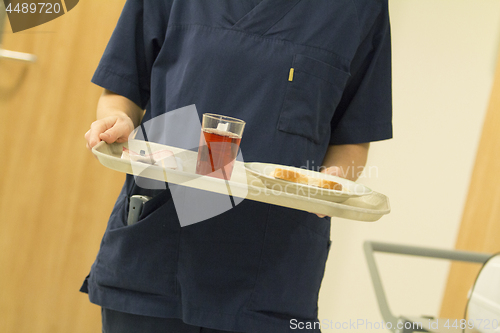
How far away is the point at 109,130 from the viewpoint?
65 cm

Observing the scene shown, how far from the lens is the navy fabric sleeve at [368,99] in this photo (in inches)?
35.3

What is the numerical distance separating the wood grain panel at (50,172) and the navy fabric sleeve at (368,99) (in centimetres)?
98

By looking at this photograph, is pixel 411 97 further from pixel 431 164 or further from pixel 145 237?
pixel 145 237

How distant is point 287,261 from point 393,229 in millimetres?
1637

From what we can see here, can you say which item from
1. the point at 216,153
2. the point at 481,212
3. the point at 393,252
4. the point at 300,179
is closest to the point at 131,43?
the point at 216,153

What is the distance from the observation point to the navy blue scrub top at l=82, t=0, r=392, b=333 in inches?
29.8

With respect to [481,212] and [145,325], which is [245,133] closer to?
[145,325]

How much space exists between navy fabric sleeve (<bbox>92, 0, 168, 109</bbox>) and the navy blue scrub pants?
1.40ft

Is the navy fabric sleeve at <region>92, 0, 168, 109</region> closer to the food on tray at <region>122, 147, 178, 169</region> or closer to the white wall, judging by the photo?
the food on tray at <region>122, 147, 178, 169</region>

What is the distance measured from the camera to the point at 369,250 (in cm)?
105

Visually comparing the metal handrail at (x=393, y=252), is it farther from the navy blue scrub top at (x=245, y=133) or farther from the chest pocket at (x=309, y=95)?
the chest pocket at (x=309, y=95)

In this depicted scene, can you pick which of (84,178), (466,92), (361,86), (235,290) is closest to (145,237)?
(235,290)

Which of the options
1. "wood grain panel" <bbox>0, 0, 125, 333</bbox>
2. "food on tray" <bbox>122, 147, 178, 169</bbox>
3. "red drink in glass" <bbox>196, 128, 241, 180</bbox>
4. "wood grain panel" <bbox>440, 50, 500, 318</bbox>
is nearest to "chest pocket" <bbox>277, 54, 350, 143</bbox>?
"red drink in glass" <bbox>196, 128, 241, 180</bbox>

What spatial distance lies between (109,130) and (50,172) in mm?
1005
